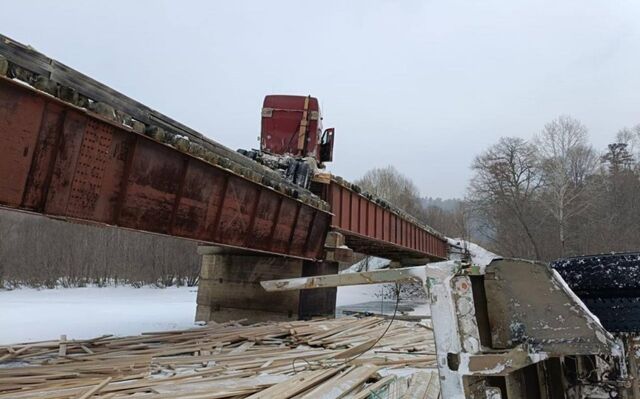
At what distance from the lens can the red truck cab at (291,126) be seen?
51.8ft

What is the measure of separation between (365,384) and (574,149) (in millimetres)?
53793

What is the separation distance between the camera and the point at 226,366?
6.48m

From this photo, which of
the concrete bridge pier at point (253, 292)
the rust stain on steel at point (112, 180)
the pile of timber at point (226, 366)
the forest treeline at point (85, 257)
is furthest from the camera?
the forest treeline at point (85, 257)

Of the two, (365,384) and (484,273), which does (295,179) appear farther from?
(484,273)

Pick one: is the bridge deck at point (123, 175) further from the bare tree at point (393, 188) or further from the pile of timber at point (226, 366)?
the bare tree at point (393, 188)

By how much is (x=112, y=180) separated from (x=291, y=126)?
9932mm

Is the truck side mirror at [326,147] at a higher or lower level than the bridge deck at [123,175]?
higher

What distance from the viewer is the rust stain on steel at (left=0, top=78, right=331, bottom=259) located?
5.36 metres

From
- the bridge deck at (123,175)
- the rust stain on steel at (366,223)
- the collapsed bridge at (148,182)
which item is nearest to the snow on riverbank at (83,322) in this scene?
the collapsed bridge at (148,182)

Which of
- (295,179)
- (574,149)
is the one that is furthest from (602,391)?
(574,149)

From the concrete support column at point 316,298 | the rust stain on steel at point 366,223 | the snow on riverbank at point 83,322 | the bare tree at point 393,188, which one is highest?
the bare tree at point 393,188

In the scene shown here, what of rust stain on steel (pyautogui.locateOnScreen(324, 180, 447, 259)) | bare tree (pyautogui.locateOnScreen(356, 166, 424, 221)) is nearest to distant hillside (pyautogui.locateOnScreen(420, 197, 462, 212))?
bare tree (pyautogui.locateOnScreen(356, 166, 424, 221))

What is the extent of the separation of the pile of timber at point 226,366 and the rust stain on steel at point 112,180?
201 cm

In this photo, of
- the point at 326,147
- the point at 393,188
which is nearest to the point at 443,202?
the point at 393,188
